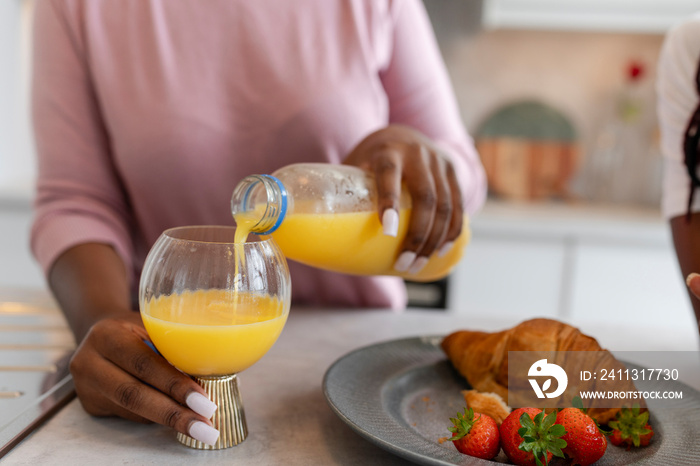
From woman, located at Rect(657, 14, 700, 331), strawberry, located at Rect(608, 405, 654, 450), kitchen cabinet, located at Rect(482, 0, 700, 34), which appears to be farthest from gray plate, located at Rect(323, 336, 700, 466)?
kitchen cabinet, located at Rect(482, 0, 700, 34)

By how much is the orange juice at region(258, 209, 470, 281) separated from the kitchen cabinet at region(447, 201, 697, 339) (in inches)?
57.8

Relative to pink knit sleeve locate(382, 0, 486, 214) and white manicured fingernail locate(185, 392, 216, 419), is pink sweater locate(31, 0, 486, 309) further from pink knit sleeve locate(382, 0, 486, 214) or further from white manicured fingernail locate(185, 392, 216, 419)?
white manicured fingernail locate(185, 392, 216, 419)

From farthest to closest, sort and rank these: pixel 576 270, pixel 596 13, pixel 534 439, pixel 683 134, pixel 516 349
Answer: pixel 596 13 → pixel 576 270 → pixel 683 134 → pixel 516 349 → pixel 534 439

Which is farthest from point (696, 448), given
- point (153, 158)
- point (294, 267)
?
point (153, 158)

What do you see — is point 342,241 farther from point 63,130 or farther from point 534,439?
point 63,130

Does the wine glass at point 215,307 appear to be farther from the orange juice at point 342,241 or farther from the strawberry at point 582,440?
the strawberry at point 582,440

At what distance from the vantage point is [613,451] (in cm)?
67

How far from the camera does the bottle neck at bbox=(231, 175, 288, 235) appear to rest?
70cm

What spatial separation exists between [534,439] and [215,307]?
32 centimetres

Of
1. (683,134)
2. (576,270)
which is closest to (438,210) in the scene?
(683,134)

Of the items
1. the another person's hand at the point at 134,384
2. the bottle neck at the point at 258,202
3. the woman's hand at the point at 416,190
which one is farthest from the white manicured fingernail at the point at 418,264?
the another person's hand at the point at 134,384

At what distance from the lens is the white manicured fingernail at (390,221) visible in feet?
2.57

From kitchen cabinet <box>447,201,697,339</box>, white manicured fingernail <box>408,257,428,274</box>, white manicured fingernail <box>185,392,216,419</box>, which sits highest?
white manicured fingernail <box>408,257,428,274</box>

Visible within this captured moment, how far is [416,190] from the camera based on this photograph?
84 centimetres
